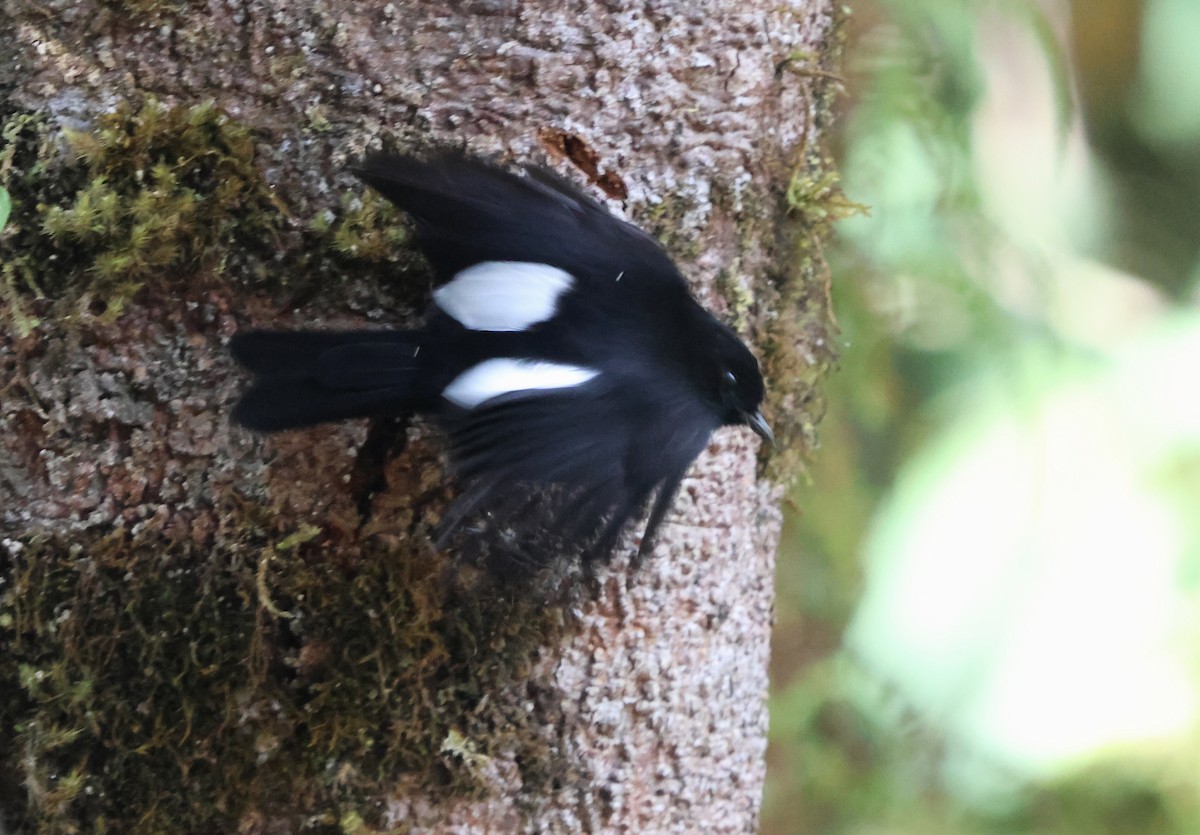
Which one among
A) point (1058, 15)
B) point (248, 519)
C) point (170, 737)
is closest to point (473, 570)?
point (248, 519)

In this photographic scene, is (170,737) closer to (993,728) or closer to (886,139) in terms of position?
(886,139)

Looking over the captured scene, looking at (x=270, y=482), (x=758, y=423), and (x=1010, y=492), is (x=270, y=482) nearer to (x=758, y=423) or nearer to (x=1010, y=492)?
(x=758, y=423)

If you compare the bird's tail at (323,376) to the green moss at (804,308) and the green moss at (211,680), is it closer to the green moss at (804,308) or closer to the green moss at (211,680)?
the green moss at (211,680)

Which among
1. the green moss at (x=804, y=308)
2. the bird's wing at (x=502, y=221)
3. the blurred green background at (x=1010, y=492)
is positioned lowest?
the blurred green background at (x=1010, y=492)

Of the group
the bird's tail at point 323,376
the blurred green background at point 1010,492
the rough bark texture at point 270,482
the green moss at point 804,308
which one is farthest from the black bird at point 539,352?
the blurred green background at point 1010,492

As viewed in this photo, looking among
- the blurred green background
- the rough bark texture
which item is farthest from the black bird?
the blurred green background

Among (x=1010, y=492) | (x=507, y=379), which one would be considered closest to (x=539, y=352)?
(x=507, y=379)
